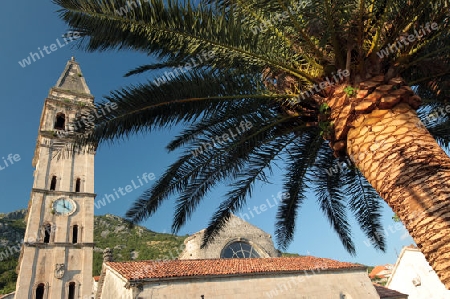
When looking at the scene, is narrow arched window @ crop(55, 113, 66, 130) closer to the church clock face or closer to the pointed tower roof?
the pointed tower roof

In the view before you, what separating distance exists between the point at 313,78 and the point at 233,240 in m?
26.7

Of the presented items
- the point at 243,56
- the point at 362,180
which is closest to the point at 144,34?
the point at 243,56

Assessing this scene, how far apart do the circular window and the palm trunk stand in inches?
1023

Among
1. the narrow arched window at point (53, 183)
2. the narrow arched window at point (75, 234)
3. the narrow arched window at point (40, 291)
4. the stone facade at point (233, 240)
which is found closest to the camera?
the narrow arched window at point (40, 291)

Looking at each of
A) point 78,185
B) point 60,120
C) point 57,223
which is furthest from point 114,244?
point 57,223

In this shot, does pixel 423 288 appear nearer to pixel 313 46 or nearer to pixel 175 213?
pixel 175 213

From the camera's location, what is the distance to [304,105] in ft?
A: 18.5

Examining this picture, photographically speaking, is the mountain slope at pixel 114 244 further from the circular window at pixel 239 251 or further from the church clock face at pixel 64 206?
the church clock face at pixel 64 206

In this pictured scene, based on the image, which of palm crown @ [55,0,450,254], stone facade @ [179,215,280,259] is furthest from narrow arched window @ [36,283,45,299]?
palm crown @ [55,0,450,254]

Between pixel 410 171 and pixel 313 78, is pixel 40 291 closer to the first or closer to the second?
pixel 313 78

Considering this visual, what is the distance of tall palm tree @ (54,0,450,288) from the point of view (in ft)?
12.4

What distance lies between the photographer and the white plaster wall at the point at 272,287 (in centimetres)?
1328

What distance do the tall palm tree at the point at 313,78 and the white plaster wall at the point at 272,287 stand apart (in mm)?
9113

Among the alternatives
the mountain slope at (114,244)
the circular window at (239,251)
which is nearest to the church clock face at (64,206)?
the circular window at (239,251)
